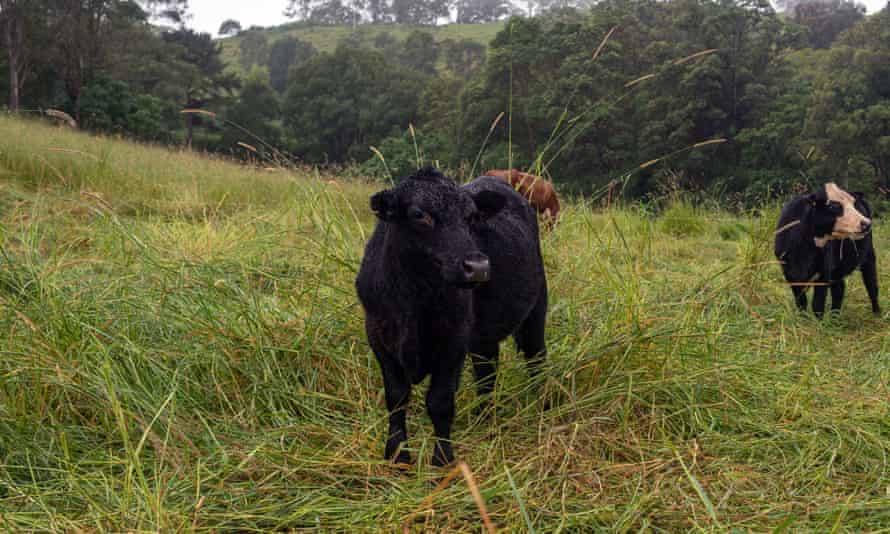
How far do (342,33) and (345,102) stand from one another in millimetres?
65809

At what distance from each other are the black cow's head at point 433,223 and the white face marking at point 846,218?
4.58 meters

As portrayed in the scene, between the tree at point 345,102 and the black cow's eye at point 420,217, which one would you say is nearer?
the black cow's eye at point 420,217

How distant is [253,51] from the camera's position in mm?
93375

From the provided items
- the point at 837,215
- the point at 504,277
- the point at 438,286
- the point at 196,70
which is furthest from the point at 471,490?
the point at 196,70

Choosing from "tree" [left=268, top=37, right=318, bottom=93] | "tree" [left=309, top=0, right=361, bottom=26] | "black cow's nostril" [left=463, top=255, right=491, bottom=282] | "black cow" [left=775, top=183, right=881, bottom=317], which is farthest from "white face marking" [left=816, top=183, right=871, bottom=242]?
"tree" [left=309, top=0, right=361, bottom=26]

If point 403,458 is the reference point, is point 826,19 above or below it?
above

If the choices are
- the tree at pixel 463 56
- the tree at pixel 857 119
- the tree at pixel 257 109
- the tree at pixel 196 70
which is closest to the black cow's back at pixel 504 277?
the tree at pixel 857 119

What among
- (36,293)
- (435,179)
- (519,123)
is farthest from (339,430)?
(519,123)

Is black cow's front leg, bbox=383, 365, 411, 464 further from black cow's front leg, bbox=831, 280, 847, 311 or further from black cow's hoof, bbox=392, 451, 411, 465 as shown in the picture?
black cow's front leg, bbox=831, 280, 847, 311

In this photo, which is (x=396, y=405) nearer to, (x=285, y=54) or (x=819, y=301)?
(x=819, y=301)

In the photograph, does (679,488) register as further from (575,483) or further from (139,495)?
(139,495)

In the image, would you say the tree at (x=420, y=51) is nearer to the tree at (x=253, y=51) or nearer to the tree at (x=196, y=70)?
the tree at (x=196, y=70)

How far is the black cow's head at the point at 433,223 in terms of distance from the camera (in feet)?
7.07

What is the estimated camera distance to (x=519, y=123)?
28203 millimetres
